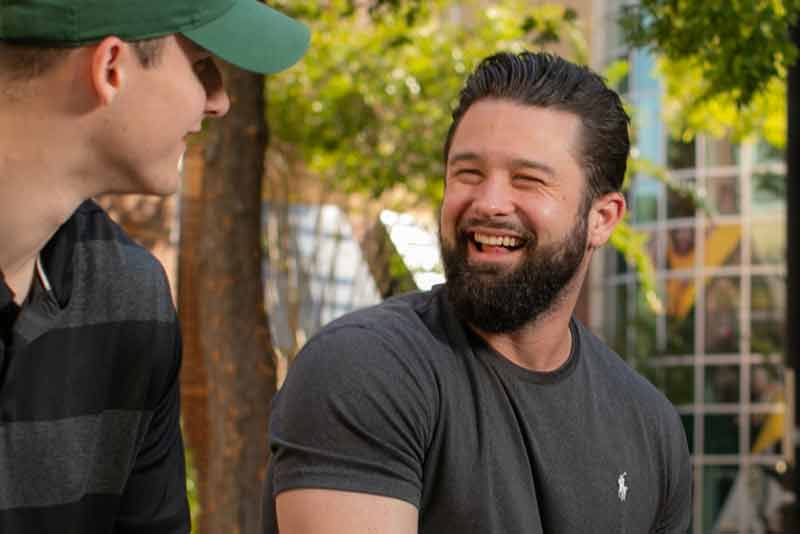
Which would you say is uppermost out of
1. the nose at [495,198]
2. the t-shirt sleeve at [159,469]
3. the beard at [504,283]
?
the nose at [495,198]

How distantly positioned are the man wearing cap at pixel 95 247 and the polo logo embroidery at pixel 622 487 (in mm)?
1157

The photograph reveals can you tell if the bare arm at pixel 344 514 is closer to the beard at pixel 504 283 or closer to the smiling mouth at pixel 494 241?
the beard at pixel 504 283

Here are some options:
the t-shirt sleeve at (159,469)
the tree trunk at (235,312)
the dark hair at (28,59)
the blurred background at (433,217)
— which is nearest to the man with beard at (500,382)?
the t-shirt sleeve at (159,469)

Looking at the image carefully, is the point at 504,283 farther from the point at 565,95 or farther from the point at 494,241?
the point at 565,95

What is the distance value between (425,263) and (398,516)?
390 centimetres

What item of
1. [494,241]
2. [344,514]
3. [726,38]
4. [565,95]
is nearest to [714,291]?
[726,38]

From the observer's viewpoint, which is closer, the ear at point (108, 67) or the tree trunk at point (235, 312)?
the ear at point (108, 67)

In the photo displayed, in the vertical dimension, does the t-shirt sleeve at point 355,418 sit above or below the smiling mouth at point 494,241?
below

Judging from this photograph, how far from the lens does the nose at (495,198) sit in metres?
3.72

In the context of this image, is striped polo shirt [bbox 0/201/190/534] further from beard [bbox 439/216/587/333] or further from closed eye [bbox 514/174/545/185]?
closed eye [bbox 514/174/545/185]

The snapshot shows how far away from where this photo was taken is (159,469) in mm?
2961

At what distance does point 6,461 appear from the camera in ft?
8.75

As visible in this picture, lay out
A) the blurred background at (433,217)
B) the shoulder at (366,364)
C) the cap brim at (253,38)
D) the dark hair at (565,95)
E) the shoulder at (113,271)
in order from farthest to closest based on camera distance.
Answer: the blurred background at (433,217) < the dark hair at (565,95) < the shoulder at (366,364) < the shoulder at (113,271) < the cap brim at (253,38)

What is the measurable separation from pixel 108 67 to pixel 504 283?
1.45 m
